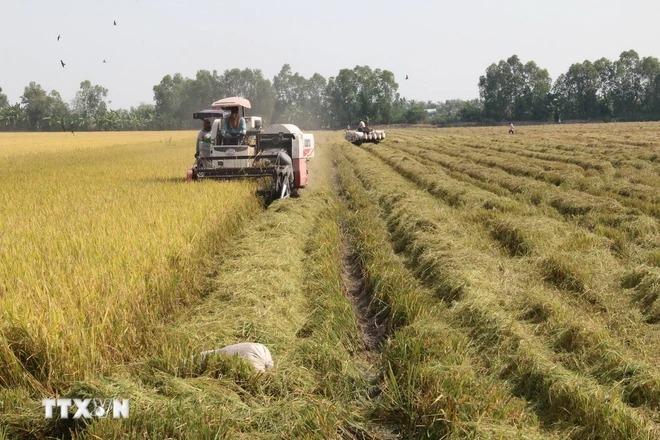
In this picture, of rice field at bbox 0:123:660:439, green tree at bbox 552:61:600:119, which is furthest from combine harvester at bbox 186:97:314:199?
green tree at bbox 552:61:600:119

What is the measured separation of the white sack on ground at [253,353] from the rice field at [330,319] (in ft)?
0.40

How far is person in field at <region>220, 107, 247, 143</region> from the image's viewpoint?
39.8 feet

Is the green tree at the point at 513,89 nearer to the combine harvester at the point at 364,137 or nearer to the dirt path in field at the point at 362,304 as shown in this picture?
the combine harvester at the point at 364,137

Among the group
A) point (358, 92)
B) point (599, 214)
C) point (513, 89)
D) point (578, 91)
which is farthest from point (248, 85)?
point (599, 214)

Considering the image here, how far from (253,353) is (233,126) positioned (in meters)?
9.29

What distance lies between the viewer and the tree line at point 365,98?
86375 mm

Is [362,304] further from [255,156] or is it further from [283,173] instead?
[255,156]

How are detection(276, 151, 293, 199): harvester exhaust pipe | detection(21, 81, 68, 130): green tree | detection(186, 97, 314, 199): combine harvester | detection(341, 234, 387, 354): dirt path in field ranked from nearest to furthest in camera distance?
detection(341, 234, 387, 354): dirt path in field → detection(276, 151, 293, 199): harvester exhaust pipe → detection(186, 97, 314, 199): combine harvester → detection(21, 81, 68, 130): green tree

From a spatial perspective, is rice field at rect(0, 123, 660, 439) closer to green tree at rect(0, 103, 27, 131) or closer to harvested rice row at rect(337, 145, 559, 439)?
harvested rice row at rect(337, 145, 559, 439)

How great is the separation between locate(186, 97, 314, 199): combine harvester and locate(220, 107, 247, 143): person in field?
8 centimetres

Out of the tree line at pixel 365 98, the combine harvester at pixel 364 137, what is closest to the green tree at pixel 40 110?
the tree line at pixel 365 98

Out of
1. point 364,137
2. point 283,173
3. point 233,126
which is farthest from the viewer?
point 364,137

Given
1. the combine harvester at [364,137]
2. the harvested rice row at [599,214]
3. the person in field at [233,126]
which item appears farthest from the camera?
the combine harvester at [364,137]

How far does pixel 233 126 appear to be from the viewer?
484 inches
